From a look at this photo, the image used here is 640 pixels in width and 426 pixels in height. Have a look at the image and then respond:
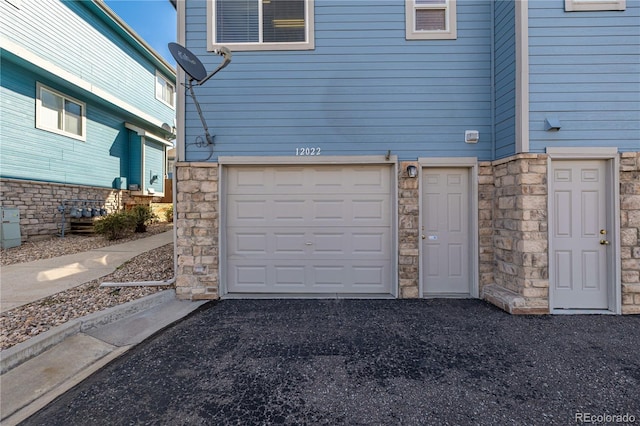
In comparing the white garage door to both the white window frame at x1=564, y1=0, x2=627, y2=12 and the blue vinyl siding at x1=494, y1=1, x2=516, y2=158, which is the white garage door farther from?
the white window frame at x1=564, y1=0, x2=627, y2=12

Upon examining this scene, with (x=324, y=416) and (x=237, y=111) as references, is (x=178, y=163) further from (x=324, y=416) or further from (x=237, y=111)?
(x=324, y=416)

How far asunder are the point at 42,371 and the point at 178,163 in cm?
301

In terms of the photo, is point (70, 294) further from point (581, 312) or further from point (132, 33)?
point (132, 33)

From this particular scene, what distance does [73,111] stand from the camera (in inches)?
340

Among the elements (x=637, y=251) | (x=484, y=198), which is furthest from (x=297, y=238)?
(x=637, y=251)

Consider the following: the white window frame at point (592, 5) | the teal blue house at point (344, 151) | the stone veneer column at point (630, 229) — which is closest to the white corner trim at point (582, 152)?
the stone veneer column at point (630, 229)

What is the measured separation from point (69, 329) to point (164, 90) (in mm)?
12637

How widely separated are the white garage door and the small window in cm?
1066

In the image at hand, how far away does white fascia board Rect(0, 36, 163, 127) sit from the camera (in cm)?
661

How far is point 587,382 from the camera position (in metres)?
2.43

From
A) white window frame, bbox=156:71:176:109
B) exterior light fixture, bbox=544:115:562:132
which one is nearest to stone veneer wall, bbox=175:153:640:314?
exterior light fixture, bbox=544:115:562:132

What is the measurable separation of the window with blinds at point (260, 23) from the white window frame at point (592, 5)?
12.3 ft

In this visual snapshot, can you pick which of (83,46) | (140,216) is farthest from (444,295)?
(83,46)

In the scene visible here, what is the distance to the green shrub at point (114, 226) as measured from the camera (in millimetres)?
7418
